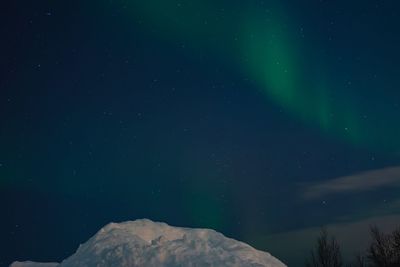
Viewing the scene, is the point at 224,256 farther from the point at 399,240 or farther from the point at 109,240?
the point at 399,240

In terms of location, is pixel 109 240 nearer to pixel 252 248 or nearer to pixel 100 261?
pixel 100 261

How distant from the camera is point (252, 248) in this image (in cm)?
3064

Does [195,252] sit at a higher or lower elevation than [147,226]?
lower

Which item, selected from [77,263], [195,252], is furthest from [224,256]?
[77,263]

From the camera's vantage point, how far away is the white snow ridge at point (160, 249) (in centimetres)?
2708

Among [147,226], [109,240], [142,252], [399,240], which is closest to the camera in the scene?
→ [142,252]

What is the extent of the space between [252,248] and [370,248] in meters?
23.5

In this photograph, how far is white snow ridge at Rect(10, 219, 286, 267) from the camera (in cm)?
2708

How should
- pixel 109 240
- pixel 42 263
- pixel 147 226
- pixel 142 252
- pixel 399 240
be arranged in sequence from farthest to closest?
pixel 399 240, pixel 42 263, pixel 147 226, pixel 109 240, pixel 142 252

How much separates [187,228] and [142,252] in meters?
4.97

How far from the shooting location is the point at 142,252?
90.0 feet

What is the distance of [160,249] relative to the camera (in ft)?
90.9

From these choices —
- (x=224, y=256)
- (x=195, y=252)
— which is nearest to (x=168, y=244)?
(x=195, y=252)

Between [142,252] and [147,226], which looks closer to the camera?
[142,252]
